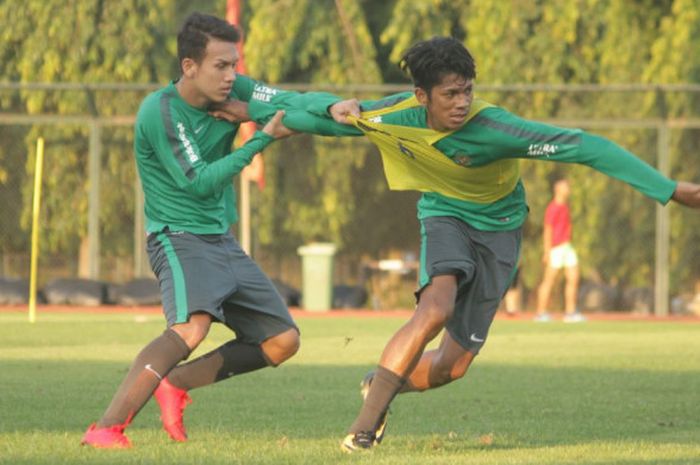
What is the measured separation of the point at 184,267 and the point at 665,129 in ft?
58.8

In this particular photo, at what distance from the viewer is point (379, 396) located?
738 cm

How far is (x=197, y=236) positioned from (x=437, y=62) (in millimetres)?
1452

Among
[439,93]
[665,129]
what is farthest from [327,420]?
[665,129]

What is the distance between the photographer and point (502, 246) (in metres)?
8.06

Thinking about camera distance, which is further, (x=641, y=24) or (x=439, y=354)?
(x=641, y=24)

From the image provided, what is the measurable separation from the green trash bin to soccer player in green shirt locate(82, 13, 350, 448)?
16.5 m

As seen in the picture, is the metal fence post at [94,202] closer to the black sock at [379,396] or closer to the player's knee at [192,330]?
the player's knee at [192,330]

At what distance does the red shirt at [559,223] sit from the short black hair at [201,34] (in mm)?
15390

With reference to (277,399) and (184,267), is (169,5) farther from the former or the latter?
(184,267)

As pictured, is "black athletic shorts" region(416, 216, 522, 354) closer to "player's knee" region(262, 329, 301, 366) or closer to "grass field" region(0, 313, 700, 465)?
"grass field" region(0, 313, 700, 465)

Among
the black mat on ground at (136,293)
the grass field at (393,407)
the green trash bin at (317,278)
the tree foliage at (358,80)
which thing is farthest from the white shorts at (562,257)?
the black mat on ground at (136,293)

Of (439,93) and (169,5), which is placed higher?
(169,5)

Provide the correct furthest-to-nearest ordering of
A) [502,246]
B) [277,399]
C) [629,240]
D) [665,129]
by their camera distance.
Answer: [629,240]
[665,129]
[277,399]
[502,246]

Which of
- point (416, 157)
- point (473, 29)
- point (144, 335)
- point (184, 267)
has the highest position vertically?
point (473, 29)
